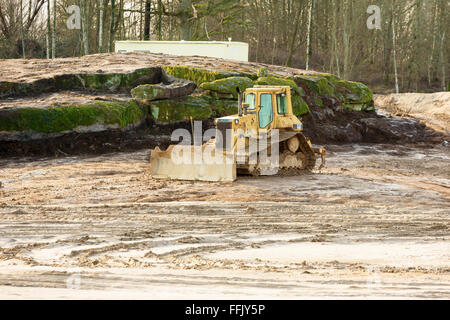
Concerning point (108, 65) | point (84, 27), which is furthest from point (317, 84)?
point (84, 27)

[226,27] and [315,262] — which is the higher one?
[226,27]

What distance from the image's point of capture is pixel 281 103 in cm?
1395

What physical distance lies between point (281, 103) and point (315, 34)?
3402 centimetres

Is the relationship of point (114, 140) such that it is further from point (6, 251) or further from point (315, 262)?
point (315, 262)

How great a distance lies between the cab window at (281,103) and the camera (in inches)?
545

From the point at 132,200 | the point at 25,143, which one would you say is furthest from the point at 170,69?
the point at 132,200

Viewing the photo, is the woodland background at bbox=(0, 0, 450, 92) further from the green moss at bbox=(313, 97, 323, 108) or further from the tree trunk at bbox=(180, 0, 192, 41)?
the green moss at bbox=(313, 97, 323, 108)

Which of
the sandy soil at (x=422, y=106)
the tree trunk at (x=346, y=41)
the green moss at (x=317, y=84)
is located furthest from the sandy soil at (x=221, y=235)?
the tree trunk at (x=346, y=41)

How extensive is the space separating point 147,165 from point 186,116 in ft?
17.3

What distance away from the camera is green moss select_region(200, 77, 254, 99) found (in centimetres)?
2172

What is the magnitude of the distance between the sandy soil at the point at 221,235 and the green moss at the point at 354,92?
10.9m

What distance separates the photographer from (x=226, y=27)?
37938 millimetres

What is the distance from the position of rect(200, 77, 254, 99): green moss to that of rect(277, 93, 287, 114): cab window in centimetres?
775

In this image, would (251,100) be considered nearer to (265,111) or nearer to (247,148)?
(265,111)
